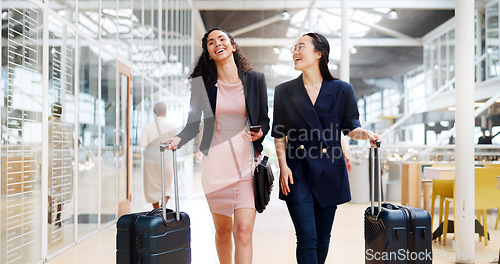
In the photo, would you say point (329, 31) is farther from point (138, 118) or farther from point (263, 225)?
point (263, 225)

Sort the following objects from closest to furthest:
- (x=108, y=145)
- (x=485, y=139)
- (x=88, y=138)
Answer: (x=88, y=138)
(x=108, y=145)
(x=485, y=139)

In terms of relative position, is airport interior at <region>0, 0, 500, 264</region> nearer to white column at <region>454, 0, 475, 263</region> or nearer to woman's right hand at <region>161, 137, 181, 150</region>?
white column at <region>454, 0, 475, 263</region>

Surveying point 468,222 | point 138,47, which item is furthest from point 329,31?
point 468,222

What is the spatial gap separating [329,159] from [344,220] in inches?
157

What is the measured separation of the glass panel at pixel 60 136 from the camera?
425 cm

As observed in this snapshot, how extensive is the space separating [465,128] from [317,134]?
201 centimetres

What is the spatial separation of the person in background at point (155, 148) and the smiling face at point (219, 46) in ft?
11.5

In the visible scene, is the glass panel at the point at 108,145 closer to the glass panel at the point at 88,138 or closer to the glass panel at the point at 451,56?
the glass panel at the point at 88,138

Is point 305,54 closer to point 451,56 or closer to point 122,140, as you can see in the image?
point 122,140

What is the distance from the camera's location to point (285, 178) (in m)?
2.41

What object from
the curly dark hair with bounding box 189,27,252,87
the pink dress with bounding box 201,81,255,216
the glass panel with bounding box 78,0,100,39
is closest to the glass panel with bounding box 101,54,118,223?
the glass panel with bounding box 78,0,100,39

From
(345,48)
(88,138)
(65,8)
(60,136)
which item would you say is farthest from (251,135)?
(345,48)

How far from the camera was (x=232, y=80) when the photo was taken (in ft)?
8.48

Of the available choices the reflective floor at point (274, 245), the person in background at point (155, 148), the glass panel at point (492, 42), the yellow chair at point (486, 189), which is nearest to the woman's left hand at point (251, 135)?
the reflective floor at point (274, 245)
